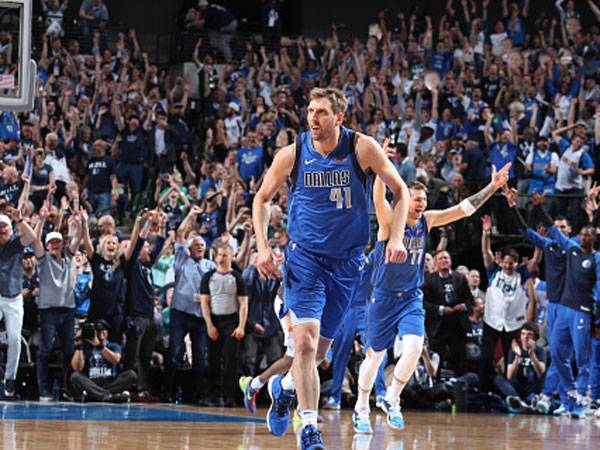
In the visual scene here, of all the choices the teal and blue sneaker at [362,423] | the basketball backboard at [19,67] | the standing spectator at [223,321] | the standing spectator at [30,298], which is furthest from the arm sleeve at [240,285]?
the basketball backboard at [19,67]

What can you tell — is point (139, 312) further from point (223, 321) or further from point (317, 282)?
point (317, 282)

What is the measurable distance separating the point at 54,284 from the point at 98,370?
1312 mm

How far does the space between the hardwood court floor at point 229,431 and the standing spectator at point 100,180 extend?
6.06 metres

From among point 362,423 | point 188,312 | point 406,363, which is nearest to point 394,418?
point 362,423

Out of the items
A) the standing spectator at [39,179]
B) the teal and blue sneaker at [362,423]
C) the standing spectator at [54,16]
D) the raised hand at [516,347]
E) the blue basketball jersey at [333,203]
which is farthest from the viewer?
the standing spectator at [54,16]

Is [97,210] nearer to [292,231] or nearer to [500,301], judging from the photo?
[500,301]

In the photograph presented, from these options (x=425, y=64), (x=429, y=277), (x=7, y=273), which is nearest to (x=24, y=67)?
(x=7, y=273)

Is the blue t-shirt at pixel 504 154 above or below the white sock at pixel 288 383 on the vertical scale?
above

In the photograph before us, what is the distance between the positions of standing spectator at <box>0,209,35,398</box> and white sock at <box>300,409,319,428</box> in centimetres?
798

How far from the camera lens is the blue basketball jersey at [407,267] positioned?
12656 millimetres

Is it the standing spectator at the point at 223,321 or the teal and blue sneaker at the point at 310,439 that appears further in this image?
the standing spectator at the point at 223,321

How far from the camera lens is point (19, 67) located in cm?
1158

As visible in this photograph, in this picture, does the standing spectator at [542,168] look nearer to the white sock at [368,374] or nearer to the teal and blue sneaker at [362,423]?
the white sock at [368,374]

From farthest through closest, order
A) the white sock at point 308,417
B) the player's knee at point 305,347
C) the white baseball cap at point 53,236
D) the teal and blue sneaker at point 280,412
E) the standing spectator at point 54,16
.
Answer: the standing spectator at point 54,16, the white baseball cap at point 53,236, the teal and blue sneaker at point 280,412, the player's knee at point 305,347, the white sock at point 308,417
